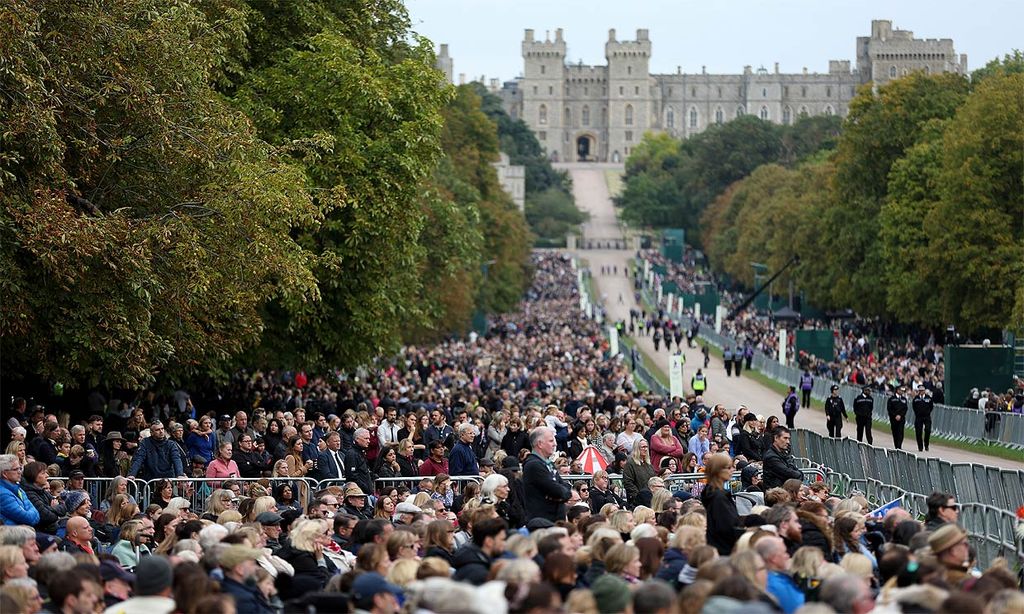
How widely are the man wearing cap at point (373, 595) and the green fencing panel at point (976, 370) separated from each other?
31028mm

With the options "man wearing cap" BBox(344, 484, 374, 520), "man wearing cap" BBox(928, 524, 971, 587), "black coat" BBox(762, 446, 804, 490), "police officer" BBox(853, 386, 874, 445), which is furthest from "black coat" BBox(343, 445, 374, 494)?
"police officer" BBox(853, 386, 874, 445)

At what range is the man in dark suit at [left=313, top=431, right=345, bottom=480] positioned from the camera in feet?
67.8

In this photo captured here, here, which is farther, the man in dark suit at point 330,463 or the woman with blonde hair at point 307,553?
the man in dark suit at point 330,463

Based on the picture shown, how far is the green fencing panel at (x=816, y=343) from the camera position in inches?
2424

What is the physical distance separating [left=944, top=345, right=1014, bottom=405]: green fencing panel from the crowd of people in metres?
12.8

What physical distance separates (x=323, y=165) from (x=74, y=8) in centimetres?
1028

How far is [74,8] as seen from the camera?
77.3 feet

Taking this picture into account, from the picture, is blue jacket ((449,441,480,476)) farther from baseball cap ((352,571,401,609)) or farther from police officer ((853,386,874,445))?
police officer ((853,386,874,445))

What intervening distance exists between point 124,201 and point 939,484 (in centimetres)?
1103

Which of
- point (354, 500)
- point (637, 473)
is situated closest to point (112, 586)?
point (354, 500)

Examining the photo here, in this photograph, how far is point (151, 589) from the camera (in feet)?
35.6

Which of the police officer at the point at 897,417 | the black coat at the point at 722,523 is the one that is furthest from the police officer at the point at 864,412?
the black coat at the point at 722,523

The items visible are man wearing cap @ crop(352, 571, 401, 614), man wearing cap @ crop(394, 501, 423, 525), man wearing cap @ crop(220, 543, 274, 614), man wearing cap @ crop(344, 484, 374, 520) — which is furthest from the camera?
man wearing cap @ crop(344, 484, 374, 520)

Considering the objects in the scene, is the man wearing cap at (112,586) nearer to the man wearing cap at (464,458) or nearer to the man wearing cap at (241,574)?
the man wearing cap at (241,574)
